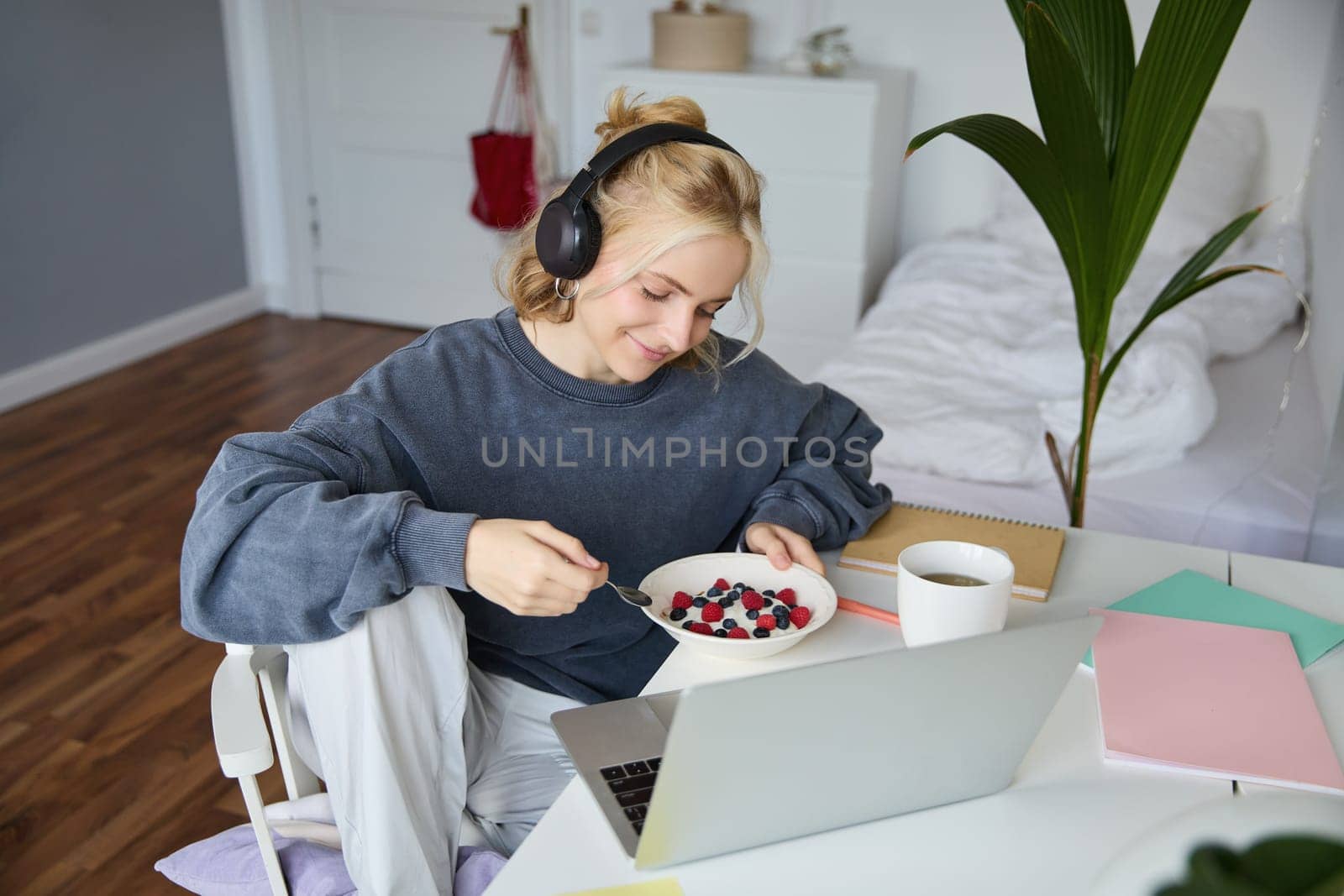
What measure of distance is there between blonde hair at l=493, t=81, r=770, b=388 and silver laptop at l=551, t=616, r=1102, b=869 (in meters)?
0.50

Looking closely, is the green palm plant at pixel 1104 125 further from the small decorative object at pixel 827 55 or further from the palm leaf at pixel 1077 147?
the small decorative object at pixel 827 55

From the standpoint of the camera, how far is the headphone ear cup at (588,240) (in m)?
1.16

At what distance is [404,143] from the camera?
424cm

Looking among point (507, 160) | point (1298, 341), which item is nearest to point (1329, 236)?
point (1298, 341)

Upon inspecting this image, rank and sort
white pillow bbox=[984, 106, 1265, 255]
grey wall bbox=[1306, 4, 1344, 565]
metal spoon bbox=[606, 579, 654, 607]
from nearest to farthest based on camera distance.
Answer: metal spoon bbox=[606, 579, 654, 607] < grey wall bbox=[1306, 4, 1344, 565] < white pillow bbox=[984, 106, 1265, 255]

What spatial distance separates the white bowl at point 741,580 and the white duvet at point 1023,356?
41.3 inches

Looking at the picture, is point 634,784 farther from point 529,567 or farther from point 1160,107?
point 1160,107

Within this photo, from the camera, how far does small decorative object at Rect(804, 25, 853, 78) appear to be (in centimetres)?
347

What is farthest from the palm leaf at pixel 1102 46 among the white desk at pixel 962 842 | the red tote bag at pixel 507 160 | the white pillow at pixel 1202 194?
the red tote bag at pixel 507 160

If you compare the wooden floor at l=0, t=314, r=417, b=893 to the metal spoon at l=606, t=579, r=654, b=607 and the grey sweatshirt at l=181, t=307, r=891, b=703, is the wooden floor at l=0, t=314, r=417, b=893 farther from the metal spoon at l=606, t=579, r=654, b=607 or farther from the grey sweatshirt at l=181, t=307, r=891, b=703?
the metal spoon at l=606, t=579, r=654, b=607

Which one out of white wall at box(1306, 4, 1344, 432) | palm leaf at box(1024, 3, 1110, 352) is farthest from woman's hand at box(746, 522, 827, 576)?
white wall at box(1306, 4, 1344, 432)

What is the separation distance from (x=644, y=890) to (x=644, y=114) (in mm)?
765

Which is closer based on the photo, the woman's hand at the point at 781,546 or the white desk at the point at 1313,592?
the white desk at the point at 1313,592

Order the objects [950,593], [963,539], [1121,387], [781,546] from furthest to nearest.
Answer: [1121,387], [963,539], [781,546], [950,593]
